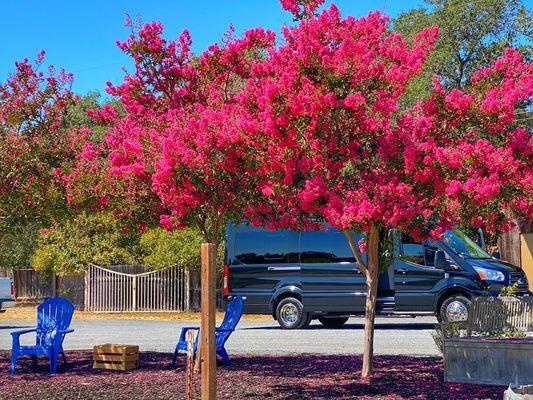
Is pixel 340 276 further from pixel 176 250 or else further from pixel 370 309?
pixel 370 309

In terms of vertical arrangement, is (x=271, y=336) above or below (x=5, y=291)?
below

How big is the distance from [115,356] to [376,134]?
4744 millimetres

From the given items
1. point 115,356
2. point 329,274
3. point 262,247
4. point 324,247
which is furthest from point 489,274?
point 115,356

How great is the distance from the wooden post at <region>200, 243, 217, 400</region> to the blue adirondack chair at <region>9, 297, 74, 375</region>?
17.1 feet

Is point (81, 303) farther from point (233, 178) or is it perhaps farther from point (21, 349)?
point (233, 178)

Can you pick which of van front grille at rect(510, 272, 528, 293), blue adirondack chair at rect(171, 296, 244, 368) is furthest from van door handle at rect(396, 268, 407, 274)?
blue adirondack chair at rect(171, 296, 244, 368)

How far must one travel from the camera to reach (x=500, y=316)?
10.2m

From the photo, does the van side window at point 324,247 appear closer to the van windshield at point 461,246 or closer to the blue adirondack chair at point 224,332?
the van windshield at point 461,246

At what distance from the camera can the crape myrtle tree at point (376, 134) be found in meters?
8.54

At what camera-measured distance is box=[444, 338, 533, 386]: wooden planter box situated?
30.7 ft

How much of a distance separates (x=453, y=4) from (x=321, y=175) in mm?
29963

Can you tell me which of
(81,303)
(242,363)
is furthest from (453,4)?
(242,363)

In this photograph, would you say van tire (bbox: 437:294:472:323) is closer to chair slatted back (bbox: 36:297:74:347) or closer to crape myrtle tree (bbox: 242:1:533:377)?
chair slatted back (bbox: 36:297:74:347)

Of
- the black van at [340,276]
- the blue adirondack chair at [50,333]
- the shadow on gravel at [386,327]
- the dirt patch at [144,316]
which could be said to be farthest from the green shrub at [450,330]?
the dirt patch at [144,316]
